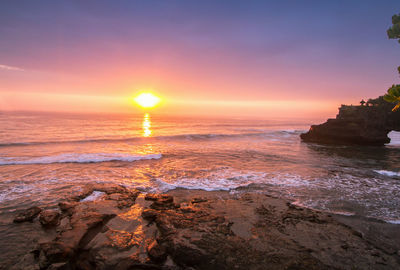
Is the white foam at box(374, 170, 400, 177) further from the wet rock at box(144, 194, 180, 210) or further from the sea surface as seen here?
the wet rock at box(144, 194, 180, 210)

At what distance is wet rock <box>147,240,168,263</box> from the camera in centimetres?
474

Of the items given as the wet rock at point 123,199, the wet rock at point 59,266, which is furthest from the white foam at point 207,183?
the wet rock at point 59,266

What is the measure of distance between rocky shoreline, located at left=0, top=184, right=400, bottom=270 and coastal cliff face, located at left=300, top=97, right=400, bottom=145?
26346mm

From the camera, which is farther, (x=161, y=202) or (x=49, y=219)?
(x=161, y=202)

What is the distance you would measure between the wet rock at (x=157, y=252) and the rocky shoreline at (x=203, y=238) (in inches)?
0.8

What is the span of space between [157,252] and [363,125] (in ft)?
109

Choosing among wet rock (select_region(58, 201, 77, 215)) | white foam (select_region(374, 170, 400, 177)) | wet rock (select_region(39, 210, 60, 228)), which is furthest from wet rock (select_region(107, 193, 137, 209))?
white foam (select_region(374, 170, 400, 177))

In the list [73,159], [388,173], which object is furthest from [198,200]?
[388,173]

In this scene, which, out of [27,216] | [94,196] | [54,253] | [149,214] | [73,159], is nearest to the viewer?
[54,253]

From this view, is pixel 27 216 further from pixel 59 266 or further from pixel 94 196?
pixel 59 266

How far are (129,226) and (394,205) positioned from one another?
10968 mm

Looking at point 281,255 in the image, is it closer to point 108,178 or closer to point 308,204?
point 308,204

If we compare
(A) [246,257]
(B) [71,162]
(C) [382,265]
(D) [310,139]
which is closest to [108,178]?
(B) [71,162]

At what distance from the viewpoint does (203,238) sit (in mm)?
5293
